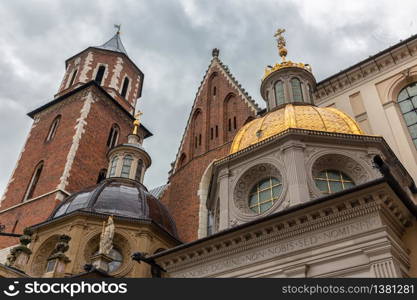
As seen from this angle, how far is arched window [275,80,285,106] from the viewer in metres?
16.6

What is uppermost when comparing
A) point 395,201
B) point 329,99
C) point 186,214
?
point 329,99

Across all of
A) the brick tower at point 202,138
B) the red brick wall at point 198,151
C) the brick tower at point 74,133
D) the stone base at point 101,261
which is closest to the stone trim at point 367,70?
the brick tower at point 202,138

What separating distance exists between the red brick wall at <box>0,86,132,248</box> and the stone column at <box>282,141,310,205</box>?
1399 cm

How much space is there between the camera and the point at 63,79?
33.3 metres

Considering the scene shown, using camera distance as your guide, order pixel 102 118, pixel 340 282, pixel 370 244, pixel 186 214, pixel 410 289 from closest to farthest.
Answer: pixel 410 289 < pixel 340 282 < pixel 370 244 < pixel 186 214 < pixel 102 118

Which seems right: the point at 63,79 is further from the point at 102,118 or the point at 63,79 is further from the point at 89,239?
the point at 89,239

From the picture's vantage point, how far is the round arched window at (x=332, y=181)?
38.8ft

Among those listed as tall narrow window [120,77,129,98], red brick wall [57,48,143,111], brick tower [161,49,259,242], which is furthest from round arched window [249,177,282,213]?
tall narrow window [120,77,129,98]

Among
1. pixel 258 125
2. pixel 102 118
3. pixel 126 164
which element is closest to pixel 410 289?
pixel 258 125

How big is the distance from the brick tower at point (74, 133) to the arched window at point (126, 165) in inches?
124

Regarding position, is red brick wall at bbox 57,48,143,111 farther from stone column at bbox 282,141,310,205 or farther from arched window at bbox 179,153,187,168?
stone column at bbox 282,141,310,205

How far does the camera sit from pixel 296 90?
1684cm

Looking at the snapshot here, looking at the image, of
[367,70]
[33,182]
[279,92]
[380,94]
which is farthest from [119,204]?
[367,70]

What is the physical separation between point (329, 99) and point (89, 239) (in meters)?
11.2
